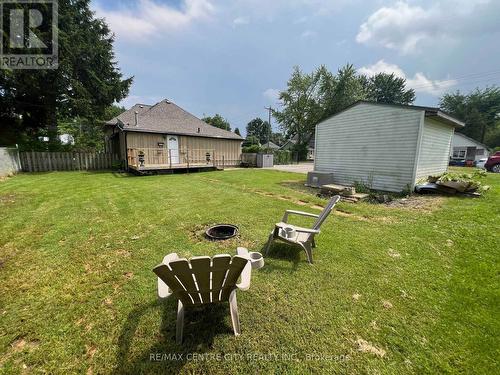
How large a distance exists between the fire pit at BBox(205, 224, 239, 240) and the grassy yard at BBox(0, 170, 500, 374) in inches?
8.5

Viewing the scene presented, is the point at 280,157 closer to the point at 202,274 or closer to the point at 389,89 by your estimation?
the point at 202,274

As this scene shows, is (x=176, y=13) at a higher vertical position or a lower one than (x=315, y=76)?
lower

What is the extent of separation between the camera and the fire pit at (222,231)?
161 inches

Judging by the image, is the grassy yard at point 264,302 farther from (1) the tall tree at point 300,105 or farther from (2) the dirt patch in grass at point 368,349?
(1) the tall tree at point 300,105

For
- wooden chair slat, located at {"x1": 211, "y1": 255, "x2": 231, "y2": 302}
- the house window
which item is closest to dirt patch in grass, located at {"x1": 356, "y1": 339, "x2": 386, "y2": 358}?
wooden chair slat, located at {"x1": 211, "y1": 255, "x2": 231, "y2": 302}

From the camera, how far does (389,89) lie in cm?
4841

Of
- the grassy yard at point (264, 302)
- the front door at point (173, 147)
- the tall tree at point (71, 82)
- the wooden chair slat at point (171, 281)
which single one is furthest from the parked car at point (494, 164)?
the tall tree at point (71, 82)

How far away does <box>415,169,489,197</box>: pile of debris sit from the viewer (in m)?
7.47

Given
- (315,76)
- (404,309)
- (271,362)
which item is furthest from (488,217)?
(315,76)

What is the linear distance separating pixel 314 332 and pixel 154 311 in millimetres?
1672

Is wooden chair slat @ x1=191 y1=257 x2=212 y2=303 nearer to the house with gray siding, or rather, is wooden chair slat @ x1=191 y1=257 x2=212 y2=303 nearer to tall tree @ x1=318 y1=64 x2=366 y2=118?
the house with gray siding

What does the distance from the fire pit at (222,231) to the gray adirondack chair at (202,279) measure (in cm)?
184

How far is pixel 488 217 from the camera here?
519 cm

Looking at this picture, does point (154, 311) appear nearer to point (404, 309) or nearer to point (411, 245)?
point (404, 309)
